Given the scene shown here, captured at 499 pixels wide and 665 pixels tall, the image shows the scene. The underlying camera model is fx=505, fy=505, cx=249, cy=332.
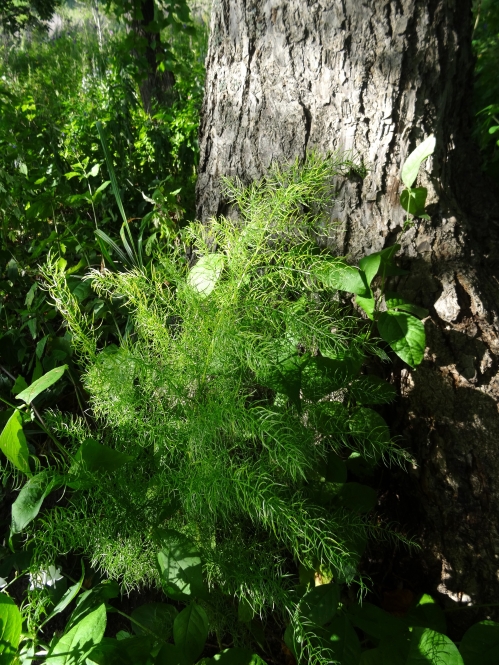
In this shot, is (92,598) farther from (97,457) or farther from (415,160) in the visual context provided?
(415,160)

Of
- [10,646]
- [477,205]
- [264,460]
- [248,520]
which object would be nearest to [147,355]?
[264,460]

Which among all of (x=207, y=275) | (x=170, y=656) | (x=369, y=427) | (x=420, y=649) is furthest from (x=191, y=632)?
(x=207, y=275)

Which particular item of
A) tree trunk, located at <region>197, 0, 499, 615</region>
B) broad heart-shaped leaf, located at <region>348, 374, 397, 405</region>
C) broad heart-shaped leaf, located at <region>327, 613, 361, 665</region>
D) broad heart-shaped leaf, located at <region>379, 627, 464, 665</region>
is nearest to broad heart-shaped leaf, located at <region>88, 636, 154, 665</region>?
broad heart-shaped leaf, located at <region>327, 613, 361, 665</region>

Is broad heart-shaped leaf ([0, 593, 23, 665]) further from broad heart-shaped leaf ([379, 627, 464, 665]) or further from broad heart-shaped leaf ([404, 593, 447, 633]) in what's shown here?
broad heart-shaped leaf ([404, 593, 447, 633])

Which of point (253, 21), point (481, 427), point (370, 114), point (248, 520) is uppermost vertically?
point (253, 21)

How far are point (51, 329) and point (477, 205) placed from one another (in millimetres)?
1499

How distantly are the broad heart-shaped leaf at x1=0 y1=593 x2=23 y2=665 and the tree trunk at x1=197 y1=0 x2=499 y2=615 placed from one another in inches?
39.5

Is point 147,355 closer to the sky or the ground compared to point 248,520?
closer to the sky

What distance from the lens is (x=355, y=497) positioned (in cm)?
119

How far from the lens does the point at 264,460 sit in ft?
3.43

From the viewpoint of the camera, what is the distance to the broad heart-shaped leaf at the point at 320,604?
104cm

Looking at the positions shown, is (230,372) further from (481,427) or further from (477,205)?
(477,205)

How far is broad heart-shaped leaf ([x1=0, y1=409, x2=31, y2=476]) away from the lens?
2.90 ft

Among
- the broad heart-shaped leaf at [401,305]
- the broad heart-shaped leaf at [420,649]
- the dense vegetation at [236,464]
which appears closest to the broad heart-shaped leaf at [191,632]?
the dense vegetation at [236,464]
